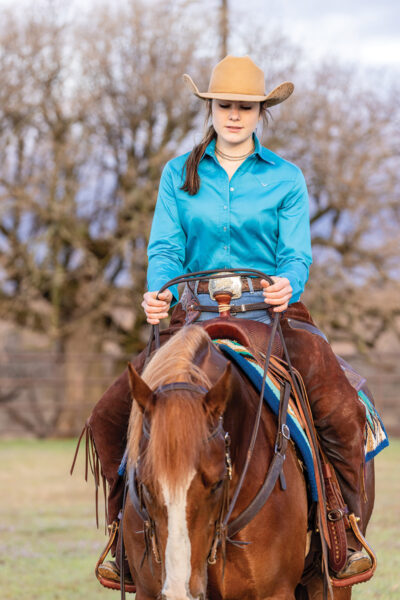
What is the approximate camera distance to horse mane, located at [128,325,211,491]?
294cm

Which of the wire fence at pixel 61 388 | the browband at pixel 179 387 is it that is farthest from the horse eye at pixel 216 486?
the wire fence at pixel 61 388

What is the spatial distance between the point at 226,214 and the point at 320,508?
1372mm

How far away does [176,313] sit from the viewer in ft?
14.3

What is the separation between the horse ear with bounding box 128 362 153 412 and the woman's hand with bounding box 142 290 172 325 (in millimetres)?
861

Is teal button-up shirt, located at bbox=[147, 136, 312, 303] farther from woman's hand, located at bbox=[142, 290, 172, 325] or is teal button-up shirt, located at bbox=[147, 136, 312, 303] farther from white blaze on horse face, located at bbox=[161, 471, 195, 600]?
white blaze on horse face, located at bbox=[161, 471, 195, 600]

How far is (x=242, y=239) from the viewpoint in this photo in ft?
14.0

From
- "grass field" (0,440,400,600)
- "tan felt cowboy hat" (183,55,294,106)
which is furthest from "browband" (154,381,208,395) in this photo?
"grass field" (0,440,400,600)

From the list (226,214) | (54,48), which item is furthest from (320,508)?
(54,48)

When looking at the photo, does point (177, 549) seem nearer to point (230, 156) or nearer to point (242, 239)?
point (242, 239)

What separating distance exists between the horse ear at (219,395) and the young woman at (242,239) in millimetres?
987

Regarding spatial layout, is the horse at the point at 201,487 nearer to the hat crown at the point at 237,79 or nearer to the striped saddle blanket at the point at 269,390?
the striped saddle blanket at the point at 269,390

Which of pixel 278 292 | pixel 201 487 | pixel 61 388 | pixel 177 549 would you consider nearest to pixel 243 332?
pixel 278 292

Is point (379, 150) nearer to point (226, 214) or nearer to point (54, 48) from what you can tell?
point (54, 48)

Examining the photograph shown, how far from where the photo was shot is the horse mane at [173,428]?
294 centimetres
